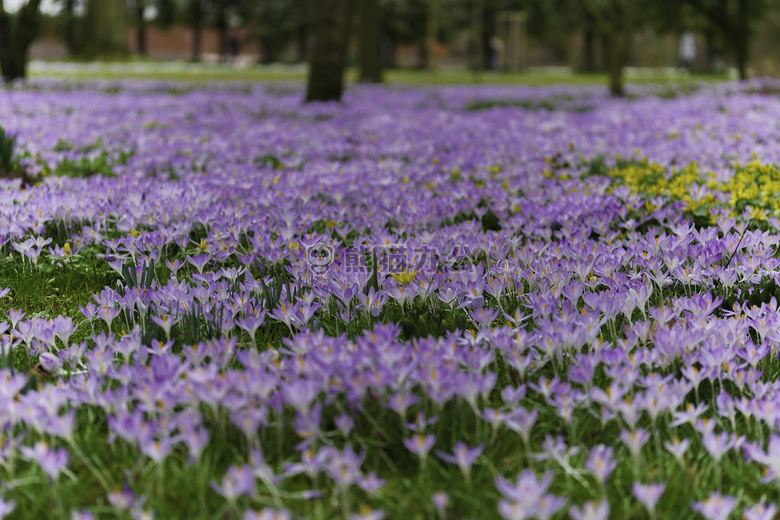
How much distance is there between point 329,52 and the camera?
11844 millimetres

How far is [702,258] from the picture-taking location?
3146 millimetres

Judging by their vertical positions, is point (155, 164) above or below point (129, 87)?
below

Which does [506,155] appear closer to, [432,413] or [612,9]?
[432,413]

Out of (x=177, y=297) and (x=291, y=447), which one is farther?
(x=177, y=297)

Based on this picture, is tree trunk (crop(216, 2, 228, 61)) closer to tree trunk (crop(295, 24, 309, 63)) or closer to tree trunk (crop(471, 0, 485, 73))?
tree trunk (crop(295, 24, 309, 63))

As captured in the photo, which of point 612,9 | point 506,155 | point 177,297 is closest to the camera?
point 177,297

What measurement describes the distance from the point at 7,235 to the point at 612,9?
12.8 metres

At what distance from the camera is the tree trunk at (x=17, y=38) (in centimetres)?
1392

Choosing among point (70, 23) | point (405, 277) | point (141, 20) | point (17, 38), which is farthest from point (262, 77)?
point (70, 23)

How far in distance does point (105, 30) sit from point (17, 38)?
2051 cm

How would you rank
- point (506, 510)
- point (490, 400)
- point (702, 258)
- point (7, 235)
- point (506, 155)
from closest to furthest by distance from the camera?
point (506, 510) < point (490, 400) < point (702, 258) < point (7, 235) < point (506, 155)

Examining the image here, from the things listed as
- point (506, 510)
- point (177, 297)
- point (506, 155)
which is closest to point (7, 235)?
point (177, 297)

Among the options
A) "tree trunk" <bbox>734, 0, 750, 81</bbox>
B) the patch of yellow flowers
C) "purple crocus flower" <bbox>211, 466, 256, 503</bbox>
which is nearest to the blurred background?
"tree trunk" <bbox>734, 0, 750, 81</bbox>

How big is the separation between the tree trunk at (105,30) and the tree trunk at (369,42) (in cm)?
1886
